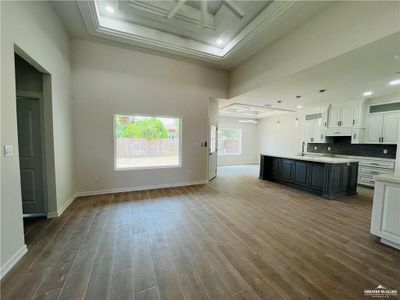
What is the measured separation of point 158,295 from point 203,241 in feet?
3.09

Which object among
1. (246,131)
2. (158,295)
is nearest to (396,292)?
(158,295)

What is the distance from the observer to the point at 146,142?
4785 millimetres

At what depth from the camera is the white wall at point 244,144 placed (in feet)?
32.7

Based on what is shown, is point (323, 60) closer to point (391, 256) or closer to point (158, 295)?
point (391, 256)

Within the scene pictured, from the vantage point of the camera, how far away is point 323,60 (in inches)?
117

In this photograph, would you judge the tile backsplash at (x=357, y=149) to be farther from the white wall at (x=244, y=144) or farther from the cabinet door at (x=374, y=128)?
the white wall at (x=244, y=144)

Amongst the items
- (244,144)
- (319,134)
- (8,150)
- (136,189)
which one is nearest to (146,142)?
(136,189)

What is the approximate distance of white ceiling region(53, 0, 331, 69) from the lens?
300cm

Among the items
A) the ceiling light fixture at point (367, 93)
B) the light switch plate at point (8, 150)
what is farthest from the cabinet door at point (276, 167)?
the light switch plate at point (8, 150)

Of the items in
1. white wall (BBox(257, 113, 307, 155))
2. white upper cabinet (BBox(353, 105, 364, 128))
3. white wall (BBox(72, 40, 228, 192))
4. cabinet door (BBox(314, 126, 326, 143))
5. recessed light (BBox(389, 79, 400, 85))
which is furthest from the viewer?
white wall (BBox(257, 113, 307, 155))

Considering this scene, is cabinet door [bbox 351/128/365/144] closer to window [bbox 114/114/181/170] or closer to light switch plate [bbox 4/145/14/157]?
window [bbox 114/114/181/170]

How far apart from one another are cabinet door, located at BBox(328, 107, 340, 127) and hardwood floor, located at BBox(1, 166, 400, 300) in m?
3.83

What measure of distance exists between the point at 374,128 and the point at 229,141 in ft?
19.8

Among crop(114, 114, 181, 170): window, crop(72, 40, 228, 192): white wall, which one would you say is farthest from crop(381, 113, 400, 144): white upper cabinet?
crop(114, 114, 181, 170): window
